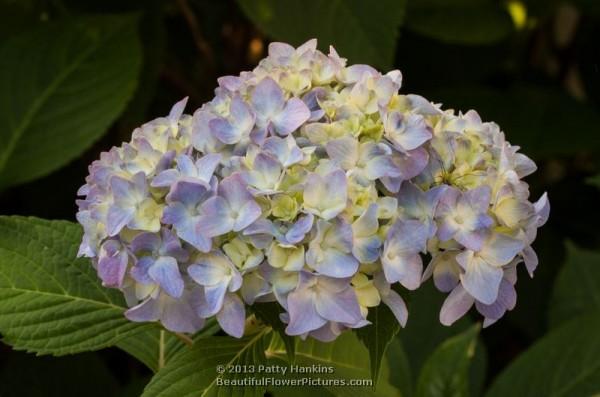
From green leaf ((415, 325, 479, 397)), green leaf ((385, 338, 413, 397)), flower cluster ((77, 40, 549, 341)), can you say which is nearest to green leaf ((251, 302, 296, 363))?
flower cluster ((77, 40, 549, 341))

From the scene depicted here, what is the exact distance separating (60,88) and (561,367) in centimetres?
97

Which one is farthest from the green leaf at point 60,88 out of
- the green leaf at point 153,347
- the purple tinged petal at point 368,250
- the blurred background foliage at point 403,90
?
the purple tinged petal at point 368,250

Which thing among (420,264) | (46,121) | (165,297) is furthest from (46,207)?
(420,264)

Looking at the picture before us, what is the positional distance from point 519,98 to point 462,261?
1.31 metres

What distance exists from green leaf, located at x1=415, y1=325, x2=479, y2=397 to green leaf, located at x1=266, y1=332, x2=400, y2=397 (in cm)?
6

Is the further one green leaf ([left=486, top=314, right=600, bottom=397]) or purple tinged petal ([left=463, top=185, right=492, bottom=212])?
green leaf ([left=486, top=314, right=600, bottom=397])

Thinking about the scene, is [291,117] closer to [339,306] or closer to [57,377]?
[339,306]

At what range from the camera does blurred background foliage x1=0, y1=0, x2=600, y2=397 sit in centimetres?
136

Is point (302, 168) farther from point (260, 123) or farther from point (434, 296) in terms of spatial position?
point (434, 296)

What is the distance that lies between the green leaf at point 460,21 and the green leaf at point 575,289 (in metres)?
0.52

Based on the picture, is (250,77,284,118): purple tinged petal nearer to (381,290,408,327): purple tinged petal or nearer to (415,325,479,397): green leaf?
(381,290,408,327): purple tinged petal

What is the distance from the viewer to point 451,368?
1.02m

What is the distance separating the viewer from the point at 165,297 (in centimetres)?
71

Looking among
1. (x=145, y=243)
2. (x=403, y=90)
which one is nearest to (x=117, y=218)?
(x=145, y=243)
